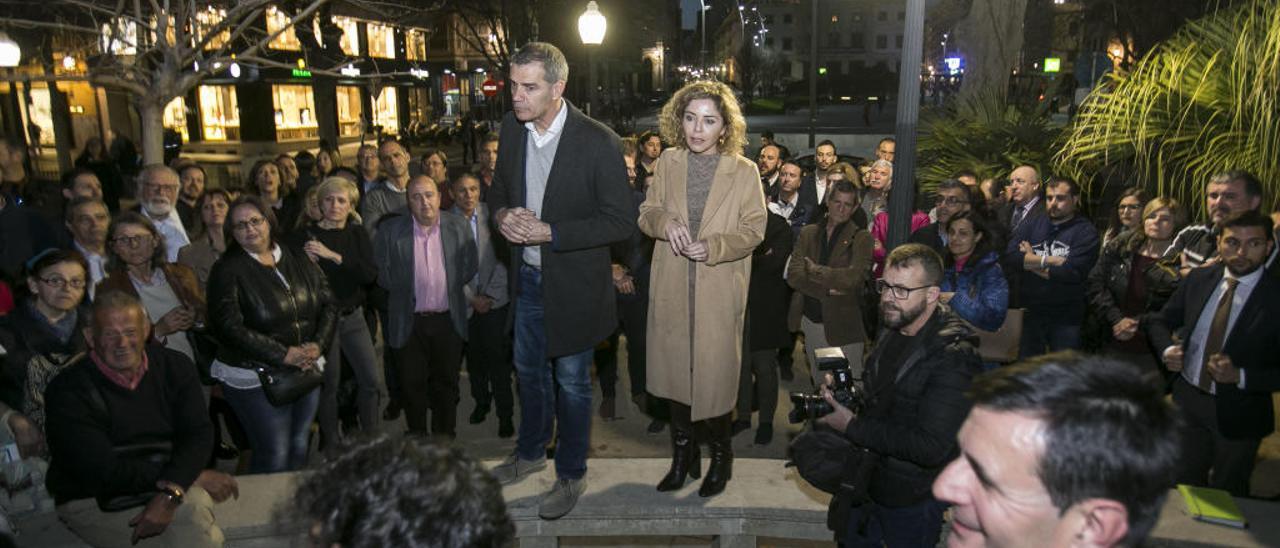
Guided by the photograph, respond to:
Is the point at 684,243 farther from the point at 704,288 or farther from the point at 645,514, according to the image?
the point at 645,514

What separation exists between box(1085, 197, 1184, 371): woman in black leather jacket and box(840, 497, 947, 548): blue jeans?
278 cm

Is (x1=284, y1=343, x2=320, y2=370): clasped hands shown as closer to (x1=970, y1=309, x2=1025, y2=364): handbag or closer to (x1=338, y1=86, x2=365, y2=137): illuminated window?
(x1=970, y1=309, x2=1025, y2=364): handbag

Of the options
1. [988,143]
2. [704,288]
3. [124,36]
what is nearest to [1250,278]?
[704,288]

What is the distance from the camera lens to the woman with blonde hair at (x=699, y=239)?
343 cm

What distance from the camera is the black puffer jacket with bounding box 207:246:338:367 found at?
13.8ft

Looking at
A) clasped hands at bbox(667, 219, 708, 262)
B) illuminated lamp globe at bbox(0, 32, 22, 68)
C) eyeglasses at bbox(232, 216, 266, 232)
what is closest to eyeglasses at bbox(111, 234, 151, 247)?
eyeglasses at bbox(232, 216, 266, 232)

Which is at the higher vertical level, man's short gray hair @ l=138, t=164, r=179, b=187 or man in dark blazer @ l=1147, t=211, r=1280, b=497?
man's short gray hair @ l=138, t=164, r=179, b=187

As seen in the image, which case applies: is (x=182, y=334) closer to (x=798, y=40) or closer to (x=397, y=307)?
(x=397, y=307)

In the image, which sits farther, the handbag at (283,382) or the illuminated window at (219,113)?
the illuminated window at (219,113)

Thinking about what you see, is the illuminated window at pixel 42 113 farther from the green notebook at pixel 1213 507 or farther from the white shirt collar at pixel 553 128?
the green notebook at pixel 1213 507

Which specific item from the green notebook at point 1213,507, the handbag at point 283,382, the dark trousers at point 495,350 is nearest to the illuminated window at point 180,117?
the dark trousers at point 495,350

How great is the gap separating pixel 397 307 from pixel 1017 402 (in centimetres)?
426

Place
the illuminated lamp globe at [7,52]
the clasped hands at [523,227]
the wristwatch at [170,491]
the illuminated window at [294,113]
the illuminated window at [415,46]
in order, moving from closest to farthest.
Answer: the clasped hands at [523,227], the wristwatch at [170,491], the illuminated lamp globe at [7,52], the illuminated window at [294,113], the illuminated window at [415,46]

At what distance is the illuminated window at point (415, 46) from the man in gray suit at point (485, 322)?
149 feet
